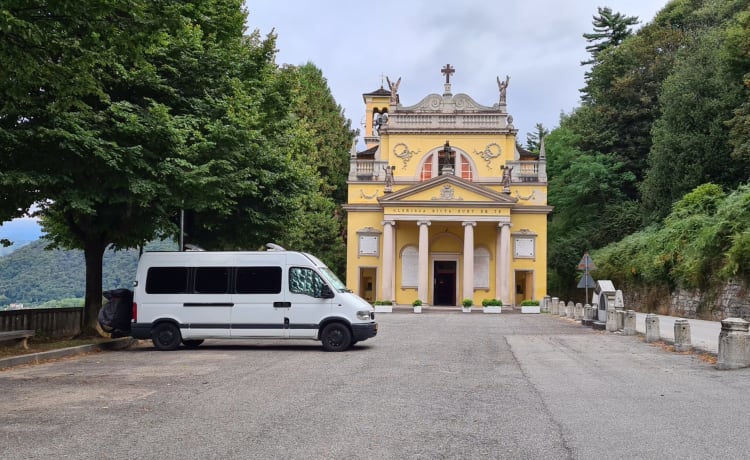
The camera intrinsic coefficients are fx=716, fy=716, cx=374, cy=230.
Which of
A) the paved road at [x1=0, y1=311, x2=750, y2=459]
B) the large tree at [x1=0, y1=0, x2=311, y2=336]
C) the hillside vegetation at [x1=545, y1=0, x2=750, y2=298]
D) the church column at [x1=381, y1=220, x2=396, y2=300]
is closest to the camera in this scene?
the paved road at [x1=0, y1=311, x2=750, y2=459]

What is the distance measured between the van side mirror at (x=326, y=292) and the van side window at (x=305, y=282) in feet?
0.19

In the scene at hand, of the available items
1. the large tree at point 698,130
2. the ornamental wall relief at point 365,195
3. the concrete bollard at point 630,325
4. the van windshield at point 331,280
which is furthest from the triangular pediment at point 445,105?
the van windshield at point 331,280

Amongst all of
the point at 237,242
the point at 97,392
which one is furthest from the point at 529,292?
the point at 97,392

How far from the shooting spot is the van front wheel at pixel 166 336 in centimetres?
1648

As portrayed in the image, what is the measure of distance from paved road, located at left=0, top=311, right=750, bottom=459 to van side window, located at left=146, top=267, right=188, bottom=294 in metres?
1.87

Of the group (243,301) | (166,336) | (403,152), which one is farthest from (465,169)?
(166,336)

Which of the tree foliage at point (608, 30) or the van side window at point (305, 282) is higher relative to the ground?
the tree foliage at point (608, 30)

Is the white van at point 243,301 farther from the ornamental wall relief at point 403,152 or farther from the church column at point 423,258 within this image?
the ornamental wall relief at point 403,152

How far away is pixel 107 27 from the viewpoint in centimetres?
980

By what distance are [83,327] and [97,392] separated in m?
9.20

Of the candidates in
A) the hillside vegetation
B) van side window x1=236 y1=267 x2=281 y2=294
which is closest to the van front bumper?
van side window x1=236 y1=267 x2=281 y2=294

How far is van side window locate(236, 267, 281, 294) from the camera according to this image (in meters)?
16.3

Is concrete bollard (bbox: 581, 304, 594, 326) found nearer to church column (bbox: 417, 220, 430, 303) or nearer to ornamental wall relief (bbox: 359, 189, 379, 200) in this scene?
church column (bbox: 417, 220, 430, 303)

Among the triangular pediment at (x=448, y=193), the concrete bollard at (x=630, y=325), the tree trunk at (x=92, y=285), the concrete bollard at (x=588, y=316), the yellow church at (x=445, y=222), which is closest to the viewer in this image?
the tree trunk at (x=92, y=285)
